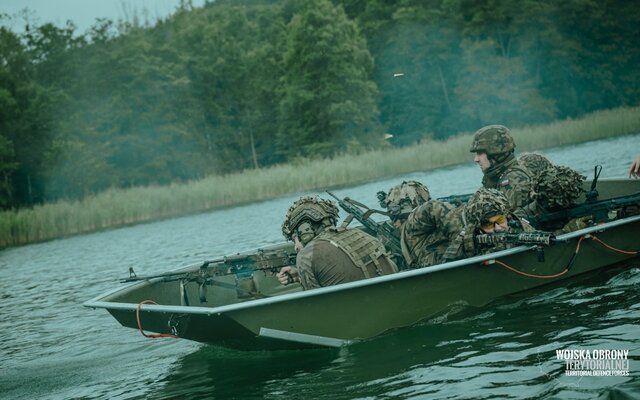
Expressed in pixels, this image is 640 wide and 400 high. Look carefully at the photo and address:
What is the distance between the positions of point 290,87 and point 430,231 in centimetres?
4900

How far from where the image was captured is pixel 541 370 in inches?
247

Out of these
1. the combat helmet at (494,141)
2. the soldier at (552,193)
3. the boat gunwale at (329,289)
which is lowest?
the boat gunwale at (329,289)

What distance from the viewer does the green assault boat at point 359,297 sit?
739 centimetres

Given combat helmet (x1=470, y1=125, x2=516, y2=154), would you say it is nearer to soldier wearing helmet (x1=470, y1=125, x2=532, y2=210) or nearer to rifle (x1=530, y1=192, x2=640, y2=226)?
soldier wearing helmet (x1=470, y1=125, x2=532, y2=210)

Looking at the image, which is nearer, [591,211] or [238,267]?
[238,267]

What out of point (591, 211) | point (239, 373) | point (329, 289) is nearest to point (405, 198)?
point (329, 289)

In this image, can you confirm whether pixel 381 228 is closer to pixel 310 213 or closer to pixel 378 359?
pixel 310 213

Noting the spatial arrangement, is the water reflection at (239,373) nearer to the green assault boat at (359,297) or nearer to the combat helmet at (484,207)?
the green assault boat at (359,297)

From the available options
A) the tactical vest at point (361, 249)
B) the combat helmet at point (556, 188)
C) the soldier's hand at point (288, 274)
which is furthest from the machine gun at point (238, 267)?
the combat helmet at point (556, 188)

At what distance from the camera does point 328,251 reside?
25.4 feet

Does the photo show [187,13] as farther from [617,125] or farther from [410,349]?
[410,349]

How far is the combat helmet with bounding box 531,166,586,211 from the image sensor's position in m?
9.24

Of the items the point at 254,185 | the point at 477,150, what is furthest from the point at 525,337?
the point at 254,185

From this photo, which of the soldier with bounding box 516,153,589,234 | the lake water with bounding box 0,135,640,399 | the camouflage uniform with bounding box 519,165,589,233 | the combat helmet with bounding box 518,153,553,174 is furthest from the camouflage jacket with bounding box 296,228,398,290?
the combat helmet with bounding box 518,153,553,174
